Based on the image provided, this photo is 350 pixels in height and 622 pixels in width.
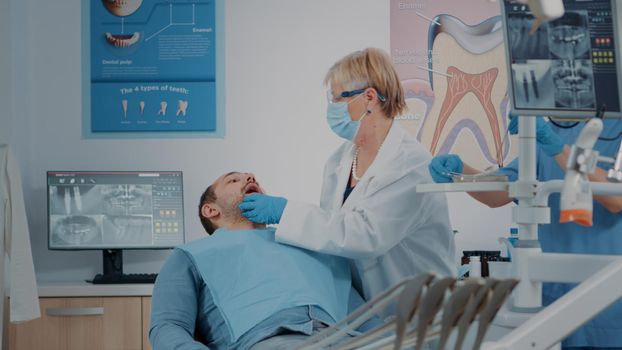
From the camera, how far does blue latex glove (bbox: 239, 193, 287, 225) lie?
7.59ft

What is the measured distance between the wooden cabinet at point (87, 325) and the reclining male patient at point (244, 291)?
5.25 feet

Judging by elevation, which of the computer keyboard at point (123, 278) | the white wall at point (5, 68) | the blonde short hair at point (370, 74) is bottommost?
Answer: the computer keyboard at point (123, 278)

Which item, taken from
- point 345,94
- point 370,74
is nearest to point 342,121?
→ point 345,94

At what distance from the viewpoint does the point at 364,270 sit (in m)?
2.31

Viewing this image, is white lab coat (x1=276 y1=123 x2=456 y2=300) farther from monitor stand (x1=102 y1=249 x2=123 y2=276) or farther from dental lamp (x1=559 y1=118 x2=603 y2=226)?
monitor stand (x1=102 y1=249 x2=123 y2=276)

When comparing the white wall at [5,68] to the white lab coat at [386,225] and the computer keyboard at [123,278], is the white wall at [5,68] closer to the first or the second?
the computer keyboard at [123,278]

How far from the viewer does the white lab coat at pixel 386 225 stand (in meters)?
2.20

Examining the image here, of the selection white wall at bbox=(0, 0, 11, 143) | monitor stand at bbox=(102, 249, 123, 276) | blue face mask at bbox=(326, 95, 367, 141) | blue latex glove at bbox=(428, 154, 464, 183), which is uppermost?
white wall at bbox=(0, 0, 11, 143)

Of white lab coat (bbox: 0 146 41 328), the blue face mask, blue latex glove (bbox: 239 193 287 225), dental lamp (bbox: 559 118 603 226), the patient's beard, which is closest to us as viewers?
dental lamp (bbox: 559 118 603 226)

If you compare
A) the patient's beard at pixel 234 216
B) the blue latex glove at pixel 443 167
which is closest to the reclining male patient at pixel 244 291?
the patient's beard at pixel 234 216

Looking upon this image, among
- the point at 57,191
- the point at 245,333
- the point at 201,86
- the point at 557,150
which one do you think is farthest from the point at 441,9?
the point at 245,333

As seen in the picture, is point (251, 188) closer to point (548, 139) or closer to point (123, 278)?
point (548, 139)

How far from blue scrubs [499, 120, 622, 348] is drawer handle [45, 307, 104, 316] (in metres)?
2.17

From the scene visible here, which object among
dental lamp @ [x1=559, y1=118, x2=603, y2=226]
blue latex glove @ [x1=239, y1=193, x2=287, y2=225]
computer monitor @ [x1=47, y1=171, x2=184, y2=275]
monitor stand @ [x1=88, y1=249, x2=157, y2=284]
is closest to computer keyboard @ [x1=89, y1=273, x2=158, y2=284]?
monitor stand @ [x1=88, y1=249, x2=157, y2=284]
